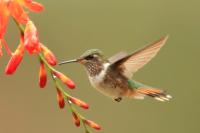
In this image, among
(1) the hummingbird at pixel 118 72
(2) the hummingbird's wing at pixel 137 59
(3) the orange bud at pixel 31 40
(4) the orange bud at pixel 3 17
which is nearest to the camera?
(3) the orange bud at pixel 31 40

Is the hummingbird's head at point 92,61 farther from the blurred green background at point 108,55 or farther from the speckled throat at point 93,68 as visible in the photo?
the blurred green background at point 108,55

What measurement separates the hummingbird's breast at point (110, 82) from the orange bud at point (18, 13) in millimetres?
601

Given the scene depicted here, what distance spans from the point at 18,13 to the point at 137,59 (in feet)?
2.34

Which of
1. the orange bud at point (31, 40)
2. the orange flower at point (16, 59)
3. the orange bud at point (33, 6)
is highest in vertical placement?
the orange bud at point (33, 6)

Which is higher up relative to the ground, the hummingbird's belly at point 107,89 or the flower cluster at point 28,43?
the flower cluster at point 28,43

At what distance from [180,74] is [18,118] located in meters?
1.22

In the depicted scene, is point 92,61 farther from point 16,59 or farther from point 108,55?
point 108,55

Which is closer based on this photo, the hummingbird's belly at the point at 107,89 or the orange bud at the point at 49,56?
the orange bud at the point at 49,56

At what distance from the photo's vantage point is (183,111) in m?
4.01

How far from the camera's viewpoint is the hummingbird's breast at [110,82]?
6.00ft

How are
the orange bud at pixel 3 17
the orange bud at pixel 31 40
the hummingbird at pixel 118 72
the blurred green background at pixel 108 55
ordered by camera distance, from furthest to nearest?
1. the blurred green background at pixel 108 55
2. the hummingbird at pixel 118 72
3. the orange bud at pixel 3 17
4. the orange bud at pixel 31 40

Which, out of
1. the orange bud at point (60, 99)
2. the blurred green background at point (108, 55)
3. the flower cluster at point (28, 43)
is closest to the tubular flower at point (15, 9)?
the flower cluster at point (28, 43)

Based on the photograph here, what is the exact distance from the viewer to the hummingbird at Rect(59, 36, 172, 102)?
1.80 m

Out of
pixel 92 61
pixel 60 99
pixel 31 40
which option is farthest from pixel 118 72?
pixel 31 40
